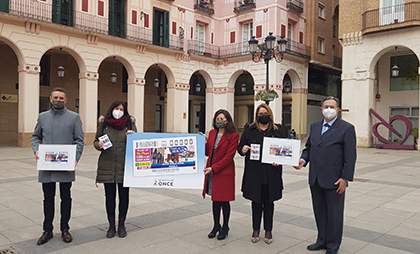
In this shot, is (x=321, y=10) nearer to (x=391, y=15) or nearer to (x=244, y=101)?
(x=391, y=15)

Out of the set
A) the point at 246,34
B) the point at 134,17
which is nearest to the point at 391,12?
the point at 246,34

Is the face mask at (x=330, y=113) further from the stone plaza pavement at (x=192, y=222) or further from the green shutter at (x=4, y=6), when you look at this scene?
the green shutter at (x=4, y=6)

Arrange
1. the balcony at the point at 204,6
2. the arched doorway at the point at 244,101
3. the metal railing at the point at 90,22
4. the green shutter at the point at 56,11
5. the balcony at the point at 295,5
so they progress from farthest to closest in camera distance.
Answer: the arched doorway at the point at 244,101, the balcony at the point at 204,6, the balcony at the point at 295,5, the metal railing at the point at 90,22, the green shutter at the point at 56,11

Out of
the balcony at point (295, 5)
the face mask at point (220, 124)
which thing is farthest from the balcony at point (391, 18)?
the face mask at point (220, 124)

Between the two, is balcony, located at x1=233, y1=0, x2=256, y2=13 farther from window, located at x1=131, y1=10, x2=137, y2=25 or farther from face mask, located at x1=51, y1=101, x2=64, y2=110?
face mask, located at x1=51, y1=101, x2=64, y2=110

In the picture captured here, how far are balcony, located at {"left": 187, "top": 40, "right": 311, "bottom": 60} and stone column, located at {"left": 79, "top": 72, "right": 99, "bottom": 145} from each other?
8.49m

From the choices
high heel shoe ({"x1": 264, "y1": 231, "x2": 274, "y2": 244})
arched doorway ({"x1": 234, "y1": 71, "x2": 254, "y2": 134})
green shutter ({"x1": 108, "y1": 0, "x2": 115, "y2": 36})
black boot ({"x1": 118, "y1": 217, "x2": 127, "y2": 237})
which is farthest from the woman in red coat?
arched doorway ({"x1": 234, "y1": 71, "x2": 254, "y2": 134})

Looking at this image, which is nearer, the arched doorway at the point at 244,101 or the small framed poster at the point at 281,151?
the small framed poster at the point at 281,151

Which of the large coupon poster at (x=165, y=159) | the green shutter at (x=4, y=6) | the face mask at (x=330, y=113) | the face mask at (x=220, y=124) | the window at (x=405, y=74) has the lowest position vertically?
the large coupon poster at (x=165, y=159)

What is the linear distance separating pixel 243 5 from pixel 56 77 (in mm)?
15096

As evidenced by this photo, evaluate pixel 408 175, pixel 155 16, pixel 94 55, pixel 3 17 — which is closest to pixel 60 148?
pixel 408 175

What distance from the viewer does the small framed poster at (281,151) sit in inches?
185

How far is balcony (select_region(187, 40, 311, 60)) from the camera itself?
28.2 metres

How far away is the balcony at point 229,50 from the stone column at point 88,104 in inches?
334
